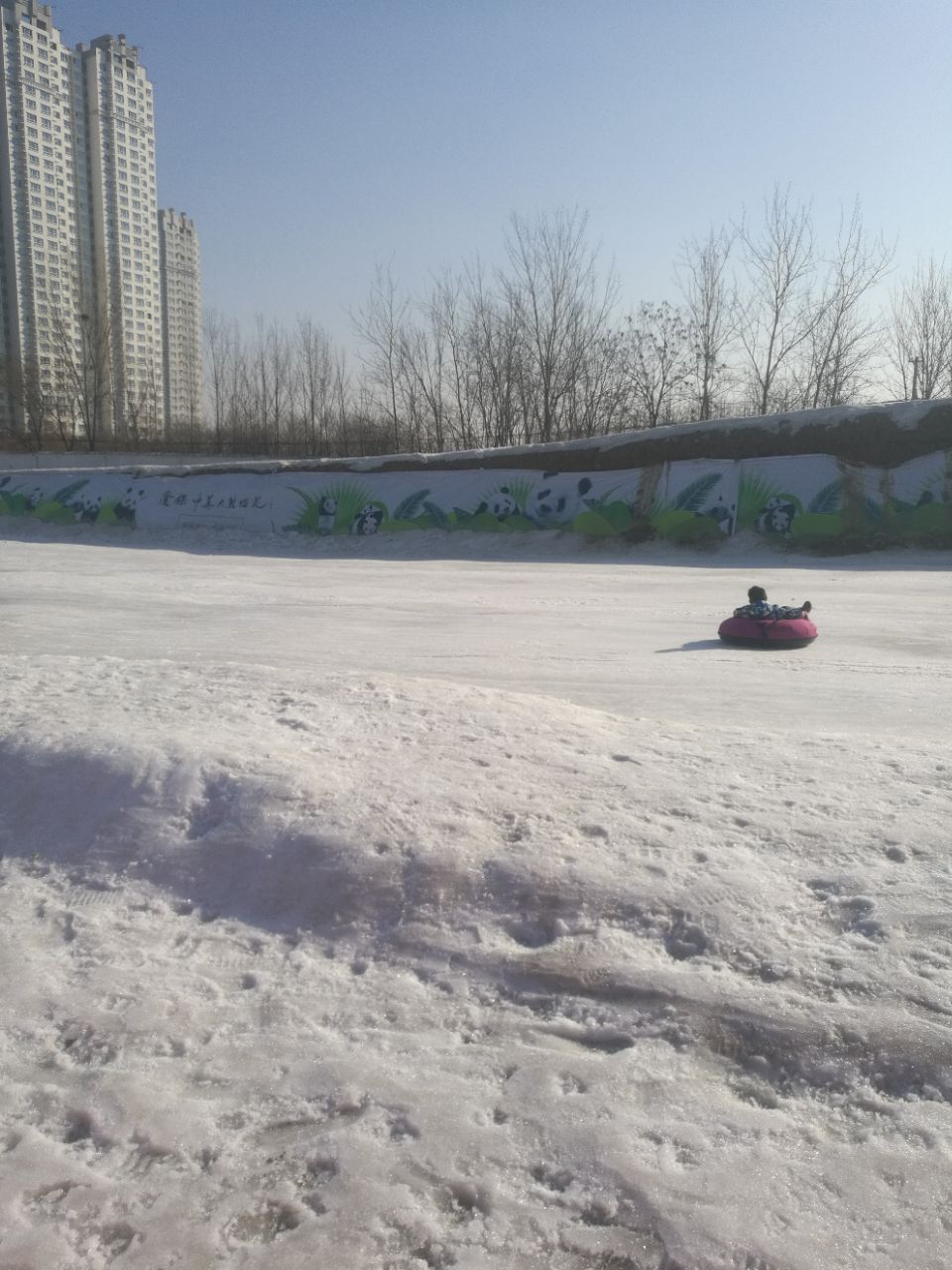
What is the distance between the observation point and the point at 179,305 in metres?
73.2

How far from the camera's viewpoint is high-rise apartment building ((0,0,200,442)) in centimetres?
5134

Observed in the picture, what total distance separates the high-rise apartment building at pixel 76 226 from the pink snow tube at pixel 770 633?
46774 mm

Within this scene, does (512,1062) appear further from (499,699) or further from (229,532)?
(229,532)

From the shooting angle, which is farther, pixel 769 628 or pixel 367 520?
pixel 367 520

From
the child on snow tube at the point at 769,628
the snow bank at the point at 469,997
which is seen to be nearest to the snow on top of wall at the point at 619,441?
the child on snow tube at the point at 769,628

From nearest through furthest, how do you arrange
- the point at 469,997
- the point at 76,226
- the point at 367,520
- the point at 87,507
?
the point at 469,997
the point at 367,520
the point at 87,507
the point at 76,226

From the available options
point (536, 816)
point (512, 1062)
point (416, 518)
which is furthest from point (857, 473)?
point (512, 1062)

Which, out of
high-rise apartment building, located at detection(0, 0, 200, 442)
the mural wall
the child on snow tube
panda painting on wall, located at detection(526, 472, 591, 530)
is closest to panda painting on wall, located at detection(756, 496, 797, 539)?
the mural wall

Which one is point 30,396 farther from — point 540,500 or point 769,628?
point 769,628

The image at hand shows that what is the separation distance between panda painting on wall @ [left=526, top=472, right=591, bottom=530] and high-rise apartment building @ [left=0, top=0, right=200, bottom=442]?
35.6 m

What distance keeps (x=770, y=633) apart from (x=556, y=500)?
1243 centimetres

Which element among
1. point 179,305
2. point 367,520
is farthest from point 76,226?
point 367,520

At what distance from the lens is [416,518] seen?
22188 mm

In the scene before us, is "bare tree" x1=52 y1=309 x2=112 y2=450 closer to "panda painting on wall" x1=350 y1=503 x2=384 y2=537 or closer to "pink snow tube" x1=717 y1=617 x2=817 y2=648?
"panda painting on wall" x1=350 y1=503 x2=384 y2=537
